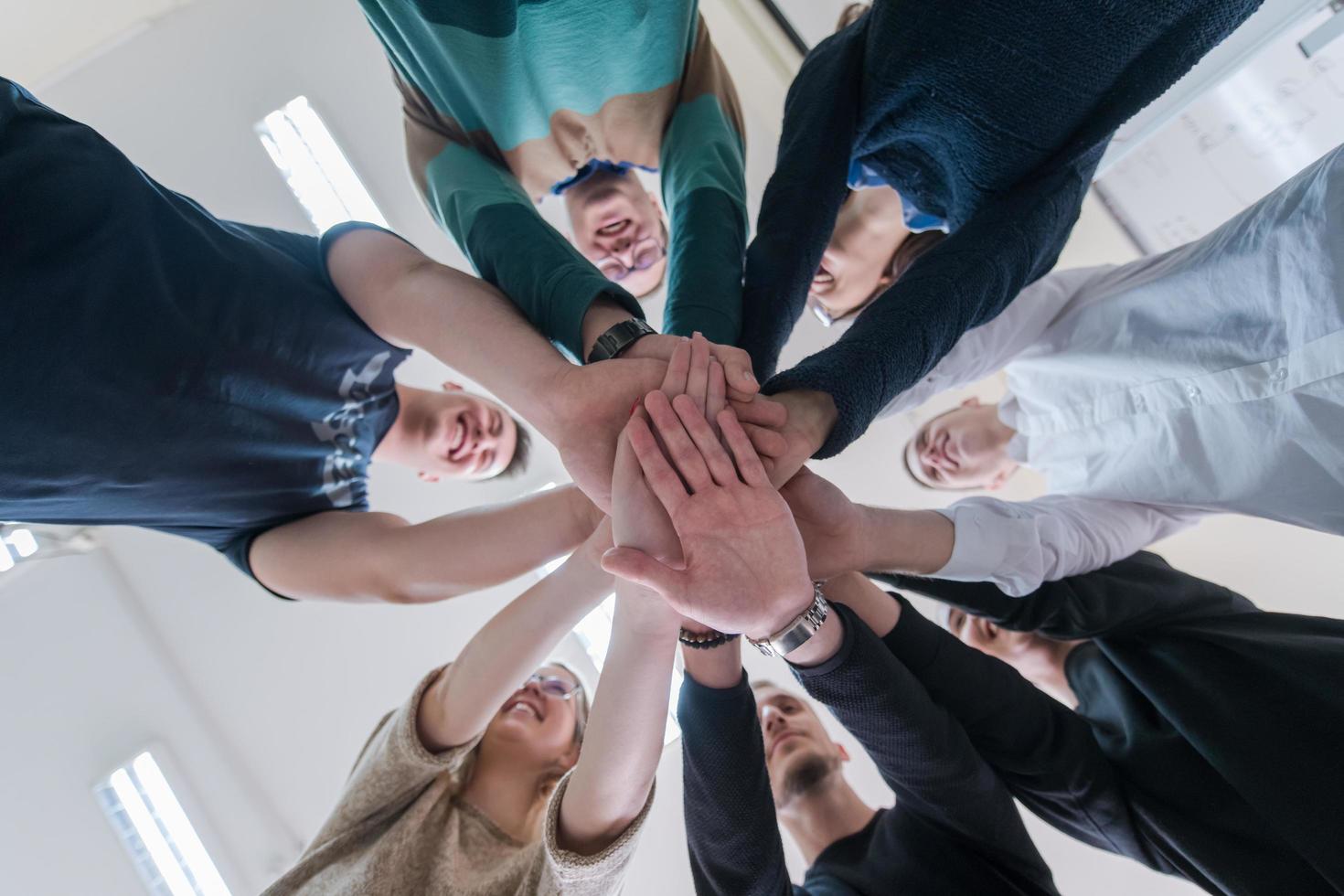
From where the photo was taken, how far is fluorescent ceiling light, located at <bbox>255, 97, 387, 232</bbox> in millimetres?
1654

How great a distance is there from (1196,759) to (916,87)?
0.92 m

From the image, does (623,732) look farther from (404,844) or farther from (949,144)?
(949,144)

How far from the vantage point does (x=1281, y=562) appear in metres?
1.58

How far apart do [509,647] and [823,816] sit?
92 cm

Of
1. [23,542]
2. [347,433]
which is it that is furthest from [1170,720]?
[23,542]

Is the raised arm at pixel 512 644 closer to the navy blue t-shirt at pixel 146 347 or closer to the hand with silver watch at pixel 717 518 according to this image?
the hand with silver watch at pixel 717 518

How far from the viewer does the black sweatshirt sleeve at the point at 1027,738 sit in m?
0.88

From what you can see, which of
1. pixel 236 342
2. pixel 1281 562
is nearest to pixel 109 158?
pixel 236 342

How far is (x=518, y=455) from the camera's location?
1.72 meters

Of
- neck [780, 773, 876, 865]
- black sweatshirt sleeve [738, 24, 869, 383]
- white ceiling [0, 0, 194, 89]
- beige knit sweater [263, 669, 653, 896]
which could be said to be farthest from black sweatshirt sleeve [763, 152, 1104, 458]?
white ceiling [0, 0, 194, 89]

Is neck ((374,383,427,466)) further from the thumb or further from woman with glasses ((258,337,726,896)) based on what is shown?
the thumb

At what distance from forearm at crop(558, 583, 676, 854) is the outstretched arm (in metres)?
0.16

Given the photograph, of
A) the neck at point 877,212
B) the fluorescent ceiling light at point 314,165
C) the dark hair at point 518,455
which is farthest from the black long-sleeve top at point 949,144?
the fluorescent ceiling light at point 314,165

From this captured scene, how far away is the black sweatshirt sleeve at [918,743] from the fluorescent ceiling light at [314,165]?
156 centimetres
